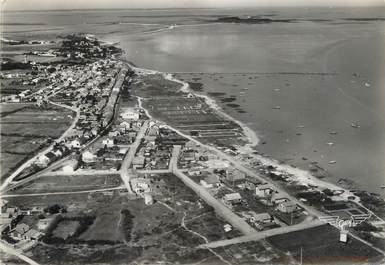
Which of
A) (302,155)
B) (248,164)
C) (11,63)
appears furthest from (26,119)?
(11,63)

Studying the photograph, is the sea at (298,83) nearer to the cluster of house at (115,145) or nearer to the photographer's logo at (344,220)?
the photographer's logo at (344,220)

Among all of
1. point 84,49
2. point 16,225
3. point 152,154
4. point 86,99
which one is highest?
point 84,49

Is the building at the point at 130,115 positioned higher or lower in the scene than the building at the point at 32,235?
higher

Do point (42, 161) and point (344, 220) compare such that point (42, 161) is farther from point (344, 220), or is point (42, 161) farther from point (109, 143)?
point (344, 220)

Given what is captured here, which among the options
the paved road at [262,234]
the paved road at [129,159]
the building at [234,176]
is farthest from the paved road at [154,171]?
the paved road at [262,234]

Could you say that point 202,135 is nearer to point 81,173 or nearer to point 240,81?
point 81,173

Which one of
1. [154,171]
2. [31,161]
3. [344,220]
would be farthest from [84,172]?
[344,220]
